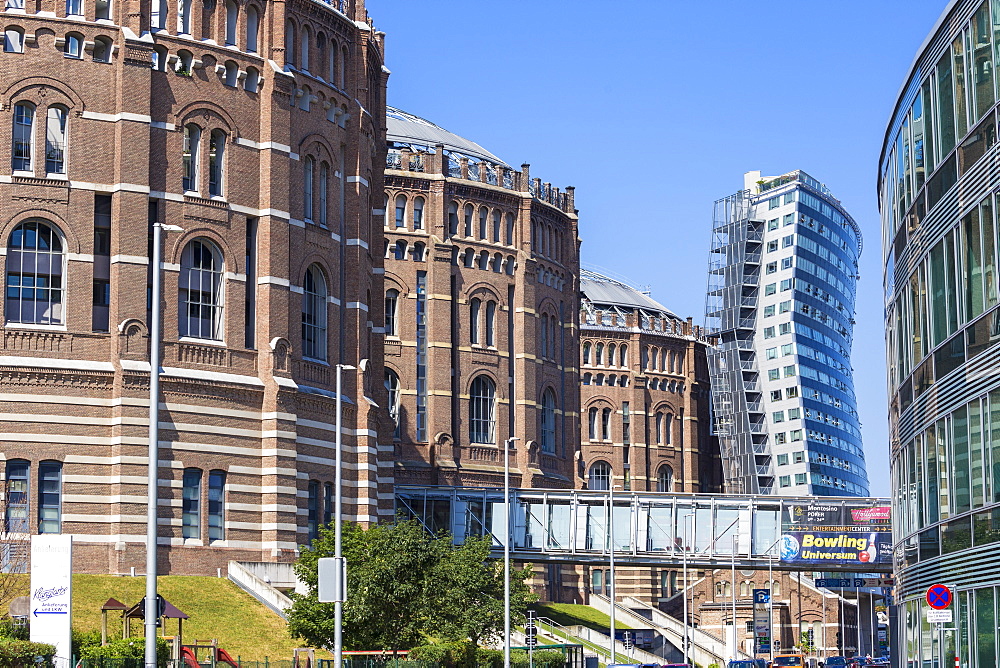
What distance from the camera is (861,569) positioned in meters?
85.6

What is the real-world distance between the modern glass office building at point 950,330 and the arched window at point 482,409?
225ft

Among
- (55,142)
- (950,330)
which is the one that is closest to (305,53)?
(55,142)

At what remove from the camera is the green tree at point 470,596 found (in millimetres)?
56406

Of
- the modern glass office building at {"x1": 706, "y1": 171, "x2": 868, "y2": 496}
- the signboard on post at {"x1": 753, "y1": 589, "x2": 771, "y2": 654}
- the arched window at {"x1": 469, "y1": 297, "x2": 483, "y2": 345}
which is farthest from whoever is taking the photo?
the modern glass office building at {"x1": 706, "y1": 171, "x2": 868, "y2": 496}

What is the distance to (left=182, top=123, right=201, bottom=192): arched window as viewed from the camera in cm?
6631

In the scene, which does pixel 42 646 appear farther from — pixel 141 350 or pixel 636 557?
pixel 636 557

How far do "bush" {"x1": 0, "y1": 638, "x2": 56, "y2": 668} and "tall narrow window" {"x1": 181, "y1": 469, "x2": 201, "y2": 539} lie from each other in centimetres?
2553

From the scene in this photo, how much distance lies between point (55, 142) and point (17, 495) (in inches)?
556

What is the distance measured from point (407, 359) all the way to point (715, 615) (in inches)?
1335

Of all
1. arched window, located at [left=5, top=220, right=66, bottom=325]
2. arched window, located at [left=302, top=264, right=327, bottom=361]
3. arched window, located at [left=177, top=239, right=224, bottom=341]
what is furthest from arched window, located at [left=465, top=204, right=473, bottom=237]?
arched window, located at [left=5, top=220, right=66, bottom=325]

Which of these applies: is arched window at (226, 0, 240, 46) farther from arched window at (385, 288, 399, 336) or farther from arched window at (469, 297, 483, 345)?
arched window at (469, 297, 483, 345)

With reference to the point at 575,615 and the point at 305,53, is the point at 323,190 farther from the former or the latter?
the point at 575,615

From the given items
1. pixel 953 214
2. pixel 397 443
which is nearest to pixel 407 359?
pixel 397 443

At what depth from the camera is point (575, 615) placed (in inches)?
4048
